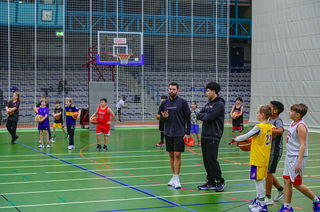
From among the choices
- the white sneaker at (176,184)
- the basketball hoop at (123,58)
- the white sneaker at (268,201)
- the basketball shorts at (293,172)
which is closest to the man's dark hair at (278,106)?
the basketball shorts at (293,172)

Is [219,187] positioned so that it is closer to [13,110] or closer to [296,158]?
[296,158]

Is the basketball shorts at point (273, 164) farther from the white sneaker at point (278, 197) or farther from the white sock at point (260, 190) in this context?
the white sneaker at point (278, 197)

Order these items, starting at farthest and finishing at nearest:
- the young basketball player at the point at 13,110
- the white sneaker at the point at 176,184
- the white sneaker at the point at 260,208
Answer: the young basketball player at the point at 13,110 < the white sneaker at the point at 176,184 < the white sneaker at the point at 260,208

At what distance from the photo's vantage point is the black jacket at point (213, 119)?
10.1m

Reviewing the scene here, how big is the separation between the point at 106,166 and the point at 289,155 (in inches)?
267

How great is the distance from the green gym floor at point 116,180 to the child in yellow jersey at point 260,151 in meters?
0.50

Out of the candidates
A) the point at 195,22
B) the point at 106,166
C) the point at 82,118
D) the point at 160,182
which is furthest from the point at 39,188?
the point at 195,22

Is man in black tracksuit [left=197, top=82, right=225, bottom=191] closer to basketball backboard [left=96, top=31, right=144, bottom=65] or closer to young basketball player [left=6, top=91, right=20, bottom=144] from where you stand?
young basketball player [left=6, top=91, right=20, bottom=144]

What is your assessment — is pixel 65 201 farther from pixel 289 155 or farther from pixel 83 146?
pixel 83 146

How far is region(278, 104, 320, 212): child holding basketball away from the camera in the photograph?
784 centimetres

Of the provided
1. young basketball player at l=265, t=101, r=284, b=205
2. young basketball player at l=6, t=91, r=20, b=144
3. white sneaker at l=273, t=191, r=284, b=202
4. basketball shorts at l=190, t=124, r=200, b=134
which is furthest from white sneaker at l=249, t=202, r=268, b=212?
young basketball player at l=6, t=91, r=20, b=144

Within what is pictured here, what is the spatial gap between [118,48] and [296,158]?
70.7ft

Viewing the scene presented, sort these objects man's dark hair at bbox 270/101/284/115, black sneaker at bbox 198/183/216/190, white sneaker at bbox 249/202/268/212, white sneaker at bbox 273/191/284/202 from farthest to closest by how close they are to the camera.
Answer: black sneaker at bbox 198/183/216/190
white sneaker at bbox 273/191/284/202
man's dark hair at bbox 270/101/284/115
white sneaker at bbox 249/202/268/212

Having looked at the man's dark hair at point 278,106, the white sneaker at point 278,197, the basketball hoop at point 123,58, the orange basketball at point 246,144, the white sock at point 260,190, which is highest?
the basketball hoop at point 123,58
